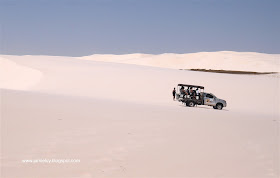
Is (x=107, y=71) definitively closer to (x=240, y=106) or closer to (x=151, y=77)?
(x=151, y=77)

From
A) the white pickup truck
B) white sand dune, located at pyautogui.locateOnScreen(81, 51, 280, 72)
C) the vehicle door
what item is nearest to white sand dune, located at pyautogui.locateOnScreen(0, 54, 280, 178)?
the white pickup truck

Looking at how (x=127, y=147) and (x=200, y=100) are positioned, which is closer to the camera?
(x=127, y=147)

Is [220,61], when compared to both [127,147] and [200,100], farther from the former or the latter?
[127,147]

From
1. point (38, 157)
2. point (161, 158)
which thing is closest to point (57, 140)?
point (38, 157)

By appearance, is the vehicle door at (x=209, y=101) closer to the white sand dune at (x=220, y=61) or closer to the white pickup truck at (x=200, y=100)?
the white pickup truck at (x=200, y=100)

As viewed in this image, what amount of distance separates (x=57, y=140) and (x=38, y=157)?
57.8 inches

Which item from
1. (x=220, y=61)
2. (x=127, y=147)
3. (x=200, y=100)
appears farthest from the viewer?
(x=220, y=61)

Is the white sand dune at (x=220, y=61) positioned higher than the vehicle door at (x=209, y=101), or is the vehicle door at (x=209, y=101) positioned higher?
the white sand dune at (x=220, y=61)

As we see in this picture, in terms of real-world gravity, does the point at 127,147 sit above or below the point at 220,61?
below

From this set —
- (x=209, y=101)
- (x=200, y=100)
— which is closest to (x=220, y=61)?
(x=209, y=101)

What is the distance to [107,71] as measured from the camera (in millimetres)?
41250

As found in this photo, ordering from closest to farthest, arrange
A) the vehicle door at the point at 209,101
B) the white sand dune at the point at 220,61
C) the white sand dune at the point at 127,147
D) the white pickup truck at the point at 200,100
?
the white sand dune at the point at 127,147 → the white pickup truck at the point at 200,100 → the vehicle door at the point at 209,101 → the white sand dune at the point at 220,61

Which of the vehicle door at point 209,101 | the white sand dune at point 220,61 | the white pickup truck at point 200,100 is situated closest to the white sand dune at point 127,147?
the white pickup truck at point 200,100

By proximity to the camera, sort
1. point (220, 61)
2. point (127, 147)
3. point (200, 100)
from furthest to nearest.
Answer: point (220, 61) < point (200, 100) < point (127, 147)
